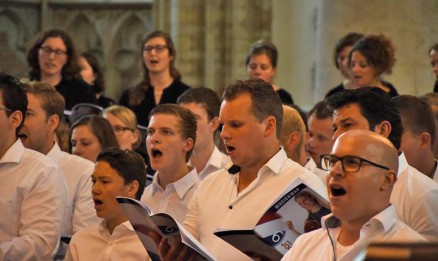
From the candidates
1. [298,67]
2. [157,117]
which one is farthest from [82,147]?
[298,67]

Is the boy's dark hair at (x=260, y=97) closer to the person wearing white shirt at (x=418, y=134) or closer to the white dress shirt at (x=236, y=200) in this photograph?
the white dress shirt at (x=236, y=200)

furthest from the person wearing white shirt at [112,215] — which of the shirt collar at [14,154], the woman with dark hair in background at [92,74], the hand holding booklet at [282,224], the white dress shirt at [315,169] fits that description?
the woman with dark hair in background at [92,74]

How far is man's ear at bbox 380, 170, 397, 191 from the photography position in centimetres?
373

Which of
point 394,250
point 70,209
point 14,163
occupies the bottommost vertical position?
point 70,209

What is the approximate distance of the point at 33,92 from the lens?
6188 mm

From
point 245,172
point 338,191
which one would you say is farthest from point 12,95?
point 338,191

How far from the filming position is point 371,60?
23.0ft

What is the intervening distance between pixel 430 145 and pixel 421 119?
0.14 m

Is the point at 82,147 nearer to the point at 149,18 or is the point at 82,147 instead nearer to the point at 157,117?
the point at 157,117

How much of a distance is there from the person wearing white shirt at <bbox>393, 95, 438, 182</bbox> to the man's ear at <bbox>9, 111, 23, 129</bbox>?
174cm

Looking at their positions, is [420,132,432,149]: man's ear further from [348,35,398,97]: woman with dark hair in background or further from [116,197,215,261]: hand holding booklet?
[348,35,398,97]: woman with dark hair in background

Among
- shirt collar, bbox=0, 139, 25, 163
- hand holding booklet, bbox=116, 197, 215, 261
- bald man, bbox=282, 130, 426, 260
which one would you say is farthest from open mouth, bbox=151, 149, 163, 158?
bald man, bbox=282, 130, 426, 260

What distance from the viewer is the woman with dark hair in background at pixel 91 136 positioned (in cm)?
654

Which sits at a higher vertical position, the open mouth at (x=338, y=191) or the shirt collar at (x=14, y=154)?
the open mouth at (x=338, y=191)
